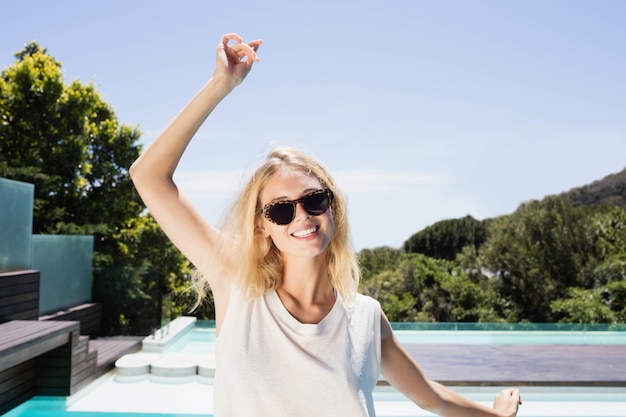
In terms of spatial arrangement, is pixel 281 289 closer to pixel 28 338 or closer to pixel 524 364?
pixel 28 338

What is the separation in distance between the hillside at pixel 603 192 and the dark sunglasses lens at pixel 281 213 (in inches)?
1297

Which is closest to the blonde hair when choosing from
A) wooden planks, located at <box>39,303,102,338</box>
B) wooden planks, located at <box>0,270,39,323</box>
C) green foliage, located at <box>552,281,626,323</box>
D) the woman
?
the woman

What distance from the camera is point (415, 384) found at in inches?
51.0

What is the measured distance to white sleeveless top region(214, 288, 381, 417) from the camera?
3.69ft

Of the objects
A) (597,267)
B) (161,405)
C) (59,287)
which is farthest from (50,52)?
(597,267)

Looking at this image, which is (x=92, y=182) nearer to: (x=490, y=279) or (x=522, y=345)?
(x=522, y=345)

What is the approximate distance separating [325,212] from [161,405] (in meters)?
5.13

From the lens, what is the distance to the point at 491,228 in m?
20.3

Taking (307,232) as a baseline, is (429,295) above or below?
below

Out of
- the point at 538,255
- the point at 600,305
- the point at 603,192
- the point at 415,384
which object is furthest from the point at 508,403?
the point at 603,192

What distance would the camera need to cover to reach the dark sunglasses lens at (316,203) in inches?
48.9

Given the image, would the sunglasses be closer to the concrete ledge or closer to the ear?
the ear

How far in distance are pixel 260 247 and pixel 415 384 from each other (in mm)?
441

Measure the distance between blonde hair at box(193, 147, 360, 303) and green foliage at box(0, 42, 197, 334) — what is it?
10113mm
